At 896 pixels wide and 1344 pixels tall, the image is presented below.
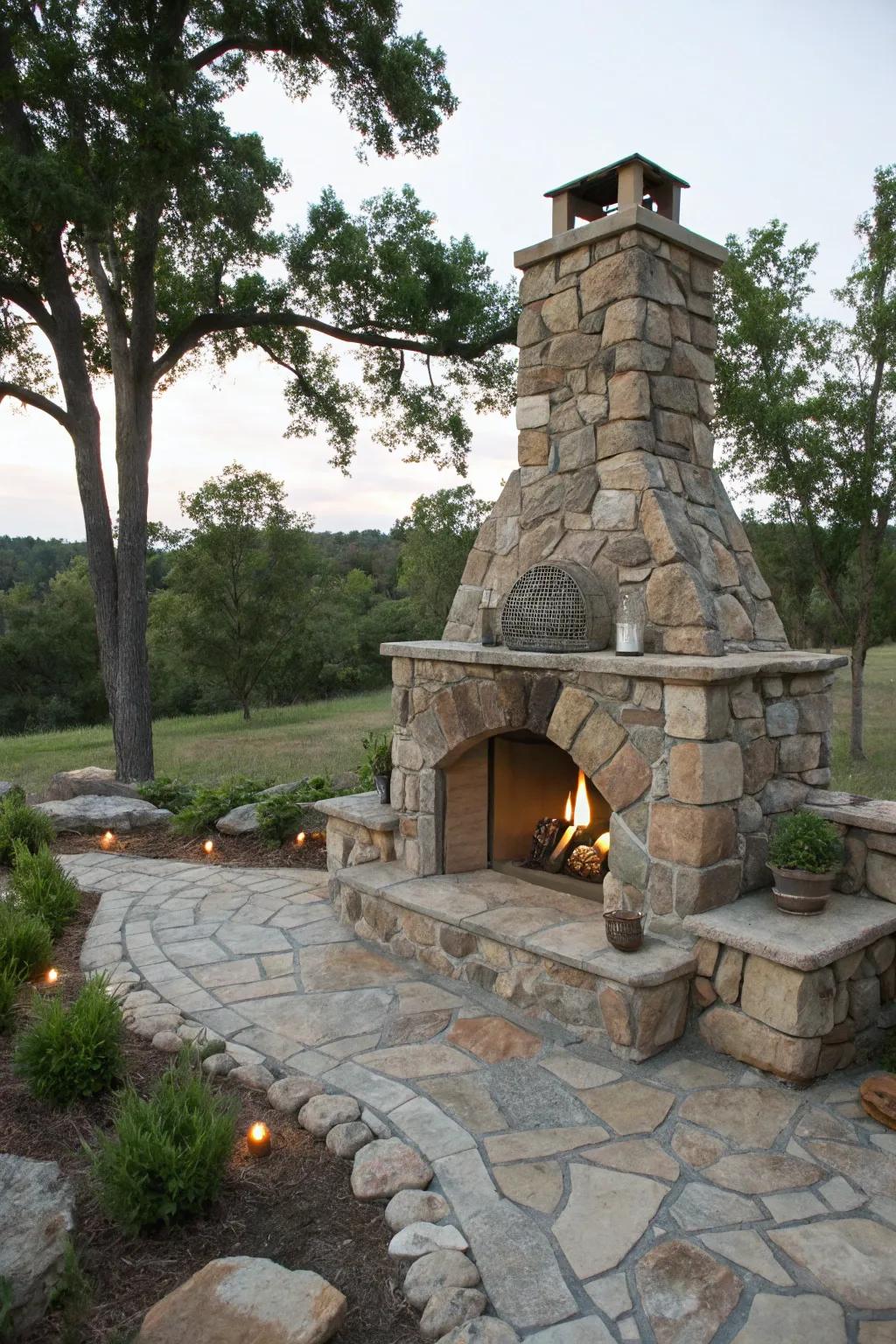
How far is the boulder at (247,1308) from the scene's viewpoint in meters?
1.98

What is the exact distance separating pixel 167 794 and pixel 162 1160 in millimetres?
6035

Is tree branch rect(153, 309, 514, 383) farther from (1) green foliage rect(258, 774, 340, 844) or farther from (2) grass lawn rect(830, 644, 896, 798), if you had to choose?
(2) grass lawn rect(830, 644, 896, 798)

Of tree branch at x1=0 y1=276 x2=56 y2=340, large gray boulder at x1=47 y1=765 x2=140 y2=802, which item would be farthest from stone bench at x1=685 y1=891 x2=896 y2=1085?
tree branch at x1=0 y1=276 x2=56 y2=340

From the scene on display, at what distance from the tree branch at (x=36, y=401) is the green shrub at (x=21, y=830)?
4.41 metres

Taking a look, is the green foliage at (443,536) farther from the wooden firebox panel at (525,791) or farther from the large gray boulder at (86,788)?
the wooden firebox panel at (525,791)

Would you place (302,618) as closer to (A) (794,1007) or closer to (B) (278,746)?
(B) (278,746)

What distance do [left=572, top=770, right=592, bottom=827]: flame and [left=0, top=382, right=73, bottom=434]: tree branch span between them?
703 cm

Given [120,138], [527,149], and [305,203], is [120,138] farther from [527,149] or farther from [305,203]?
[527,149]

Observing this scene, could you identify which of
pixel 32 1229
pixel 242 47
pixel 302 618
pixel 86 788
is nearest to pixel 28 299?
pixel 242 47

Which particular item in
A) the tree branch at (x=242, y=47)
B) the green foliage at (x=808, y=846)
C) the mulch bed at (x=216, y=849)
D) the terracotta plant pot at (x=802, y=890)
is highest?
the tree branch at (x=242, y=47)

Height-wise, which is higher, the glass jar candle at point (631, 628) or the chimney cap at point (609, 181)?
the chimney cap at point (609, 181)

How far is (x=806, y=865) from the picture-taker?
11.3 ft

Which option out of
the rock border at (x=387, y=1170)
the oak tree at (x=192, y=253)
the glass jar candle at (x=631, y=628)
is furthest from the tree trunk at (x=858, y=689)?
the rock border at (x=387, y=1170)

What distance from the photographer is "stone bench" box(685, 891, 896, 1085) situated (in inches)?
126
